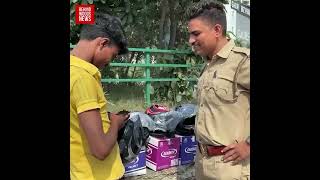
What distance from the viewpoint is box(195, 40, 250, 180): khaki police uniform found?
1634 millimetres

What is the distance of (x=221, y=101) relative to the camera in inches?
65.7

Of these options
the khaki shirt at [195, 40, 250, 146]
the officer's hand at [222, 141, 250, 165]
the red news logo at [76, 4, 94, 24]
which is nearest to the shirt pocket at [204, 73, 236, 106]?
the khaki shirt at [195, 40, 250, 146]

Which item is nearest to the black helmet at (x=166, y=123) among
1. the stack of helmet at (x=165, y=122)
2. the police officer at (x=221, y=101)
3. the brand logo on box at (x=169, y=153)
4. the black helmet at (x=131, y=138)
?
the stack of helmet at (x=165, y=122)

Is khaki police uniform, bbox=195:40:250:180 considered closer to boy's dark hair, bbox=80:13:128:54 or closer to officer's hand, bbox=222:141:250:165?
officer's hand, bbox=222:141:250:165

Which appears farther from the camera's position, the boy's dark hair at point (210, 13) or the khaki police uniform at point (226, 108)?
the boy's dark hair at point (210, 13)

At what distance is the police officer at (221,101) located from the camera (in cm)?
165

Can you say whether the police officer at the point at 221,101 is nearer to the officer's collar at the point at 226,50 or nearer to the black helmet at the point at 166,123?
the officer's collar at the point at 226,50
